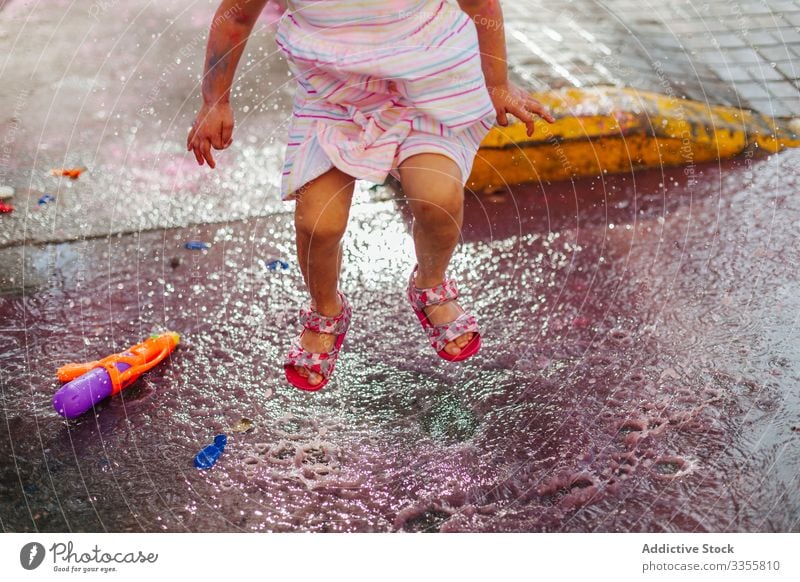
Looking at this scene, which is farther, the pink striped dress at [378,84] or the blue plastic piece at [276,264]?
the blue plastic piece at [276,264]

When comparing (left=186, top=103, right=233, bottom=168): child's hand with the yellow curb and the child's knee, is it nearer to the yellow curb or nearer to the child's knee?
the child's knee

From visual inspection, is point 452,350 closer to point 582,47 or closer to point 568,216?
point 568,216

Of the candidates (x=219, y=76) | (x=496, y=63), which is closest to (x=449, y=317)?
(x=496, y=63)

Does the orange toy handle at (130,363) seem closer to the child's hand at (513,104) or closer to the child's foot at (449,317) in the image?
the child's foot at (449,317)

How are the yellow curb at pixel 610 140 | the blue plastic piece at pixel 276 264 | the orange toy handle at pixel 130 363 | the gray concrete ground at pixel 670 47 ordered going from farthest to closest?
the gray concrete ground at pixel 670 47 → the yellow curb at pixel 610 140 → the blue plastic piece at pixel 276 264 → the orange toy handle at pixel 130 363

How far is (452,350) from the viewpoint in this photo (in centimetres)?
143

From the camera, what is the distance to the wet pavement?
1.33 meters

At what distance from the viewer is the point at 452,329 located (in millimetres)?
1426

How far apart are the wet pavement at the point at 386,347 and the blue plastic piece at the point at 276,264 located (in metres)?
0.02

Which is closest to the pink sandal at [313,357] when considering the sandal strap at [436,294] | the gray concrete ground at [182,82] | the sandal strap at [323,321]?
the sandal strap at [323,321]

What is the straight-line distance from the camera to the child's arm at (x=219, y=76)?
1.36 meters

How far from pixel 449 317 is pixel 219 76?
18.8 inches
